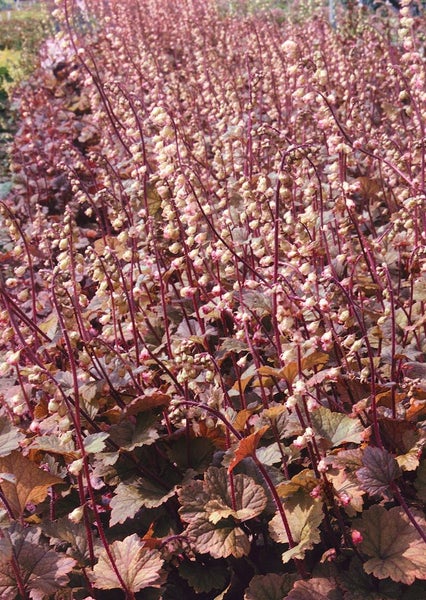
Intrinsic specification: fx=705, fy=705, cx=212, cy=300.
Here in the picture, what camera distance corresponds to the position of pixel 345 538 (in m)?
2.11

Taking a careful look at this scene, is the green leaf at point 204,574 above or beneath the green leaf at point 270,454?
beneath

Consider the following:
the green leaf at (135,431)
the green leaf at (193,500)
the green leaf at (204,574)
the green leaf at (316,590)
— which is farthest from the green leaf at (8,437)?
the green leaf at (316,590)

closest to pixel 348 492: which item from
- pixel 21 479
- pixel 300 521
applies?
pixel 300 521

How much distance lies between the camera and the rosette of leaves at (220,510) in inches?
80.6

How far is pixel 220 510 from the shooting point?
2.10 m

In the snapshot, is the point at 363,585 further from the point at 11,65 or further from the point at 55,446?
the point at 11,65

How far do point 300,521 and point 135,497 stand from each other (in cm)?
56

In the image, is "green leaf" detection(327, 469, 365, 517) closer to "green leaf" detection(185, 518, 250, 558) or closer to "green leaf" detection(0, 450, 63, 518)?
"green leaf" detection(185, 518, 250, 558)

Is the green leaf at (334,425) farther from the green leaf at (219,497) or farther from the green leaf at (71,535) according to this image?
the green leaf at (71,535)

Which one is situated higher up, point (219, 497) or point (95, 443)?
point (95, 443)

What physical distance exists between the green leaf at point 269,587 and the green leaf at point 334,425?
1.44 feet

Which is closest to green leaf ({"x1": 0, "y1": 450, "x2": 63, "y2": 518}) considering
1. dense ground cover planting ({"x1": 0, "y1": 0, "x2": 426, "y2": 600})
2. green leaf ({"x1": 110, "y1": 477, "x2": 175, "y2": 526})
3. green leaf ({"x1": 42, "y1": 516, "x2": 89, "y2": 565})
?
dense ground cover planting ({"x1": 0, "y1": 0, "x2": 426, "y2": 600})

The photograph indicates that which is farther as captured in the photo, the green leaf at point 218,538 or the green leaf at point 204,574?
the green leaf at point 204,574

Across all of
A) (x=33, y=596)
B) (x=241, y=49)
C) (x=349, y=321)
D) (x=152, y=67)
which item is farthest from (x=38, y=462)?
(x=241, y=49)
